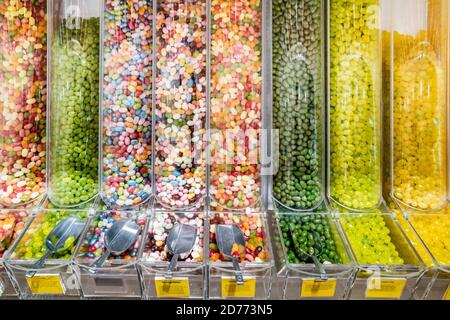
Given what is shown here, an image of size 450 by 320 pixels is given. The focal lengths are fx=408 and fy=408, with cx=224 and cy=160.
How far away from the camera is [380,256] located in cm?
123

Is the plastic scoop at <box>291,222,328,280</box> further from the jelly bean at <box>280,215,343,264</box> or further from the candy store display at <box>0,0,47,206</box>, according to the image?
the candy store display at <box>0,0,47,206</box>

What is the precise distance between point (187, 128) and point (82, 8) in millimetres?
580

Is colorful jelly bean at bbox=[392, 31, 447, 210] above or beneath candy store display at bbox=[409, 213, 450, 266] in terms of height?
above

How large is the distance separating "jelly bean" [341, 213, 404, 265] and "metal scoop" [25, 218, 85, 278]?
33.6 inches

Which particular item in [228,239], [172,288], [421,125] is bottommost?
[172,288]

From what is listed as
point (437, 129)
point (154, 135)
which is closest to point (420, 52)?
point (437, 129)

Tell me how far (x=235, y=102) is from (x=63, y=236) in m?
0.72

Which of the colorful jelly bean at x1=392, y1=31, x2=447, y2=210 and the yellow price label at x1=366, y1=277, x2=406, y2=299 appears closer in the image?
the yellow price label at x1=366, y1=277, x2=406, y2=299

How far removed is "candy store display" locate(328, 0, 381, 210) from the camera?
1468mm

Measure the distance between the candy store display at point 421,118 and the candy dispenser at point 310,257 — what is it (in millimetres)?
336

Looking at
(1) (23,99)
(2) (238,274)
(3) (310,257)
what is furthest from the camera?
(1) (23,99)

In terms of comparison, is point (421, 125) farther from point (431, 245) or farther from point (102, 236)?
point (102, 236)

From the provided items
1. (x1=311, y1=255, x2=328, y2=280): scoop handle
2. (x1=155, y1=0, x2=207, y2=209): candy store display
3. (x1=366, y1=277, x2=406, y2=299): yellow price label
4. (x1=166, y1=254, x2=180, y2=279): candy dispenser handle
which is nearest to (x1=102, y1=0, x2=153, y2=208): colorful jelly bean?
(x1=155, y1=0, x2=207, y2=209): candy store display

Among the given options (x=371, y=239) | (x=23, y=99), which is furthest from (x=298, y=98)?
(x=23, y=99)
